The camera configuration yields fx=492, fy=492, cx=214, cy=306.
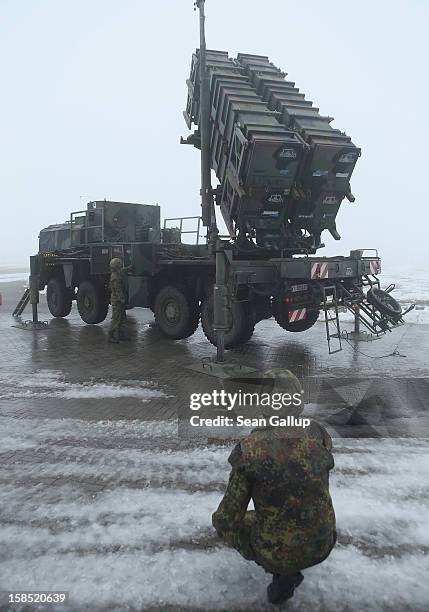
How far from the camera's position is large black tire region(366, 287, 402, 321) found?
882 centimetres

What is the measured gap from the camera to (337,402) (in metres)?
6.22

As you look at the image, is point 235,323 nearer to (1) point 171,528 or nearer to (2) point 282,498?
(1) point 171,528

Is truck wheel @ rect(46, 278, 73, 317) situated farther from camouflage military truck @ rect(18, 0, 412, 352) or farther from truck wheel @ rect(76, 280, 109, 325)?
camouflage military truck @ rect(18, 0, 412, 352)

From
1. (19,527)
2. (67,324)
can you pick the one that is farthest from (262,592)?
(67,324)

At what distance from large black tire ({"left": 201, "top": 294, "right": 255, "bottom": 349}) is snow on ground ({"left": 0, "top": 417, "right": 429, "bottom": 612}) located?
157 inches

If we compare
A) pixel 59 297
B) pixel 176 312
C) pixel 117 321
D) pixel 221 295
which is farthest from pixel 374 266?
pixel 59 297

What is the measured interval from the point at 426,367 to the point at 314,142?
415 cm

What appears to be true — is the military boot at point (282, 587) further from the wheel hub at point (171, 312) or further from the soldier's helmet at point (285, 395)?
the wheel hub at point (171, 312)

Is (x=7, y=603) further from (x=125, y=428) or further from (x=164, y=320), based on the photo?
(x=164, y=320)

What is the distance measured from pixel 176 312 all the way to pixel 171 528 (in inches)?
263

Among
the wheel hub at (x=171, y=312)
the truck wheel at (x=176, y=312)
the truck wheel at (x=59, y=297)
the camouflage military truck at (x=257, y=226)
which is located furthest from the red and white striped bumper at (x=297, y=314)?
the truck wheel at (x=59, y=297)

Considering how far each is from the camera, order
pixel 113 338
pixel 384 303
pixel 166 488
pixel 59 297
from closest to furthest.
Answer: pixel 166 488
pixel 384 303
pixel 113 338
pixel 59 297

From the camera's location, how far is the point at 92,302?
12.2 m

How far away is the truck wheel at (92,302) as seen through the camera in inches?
477
